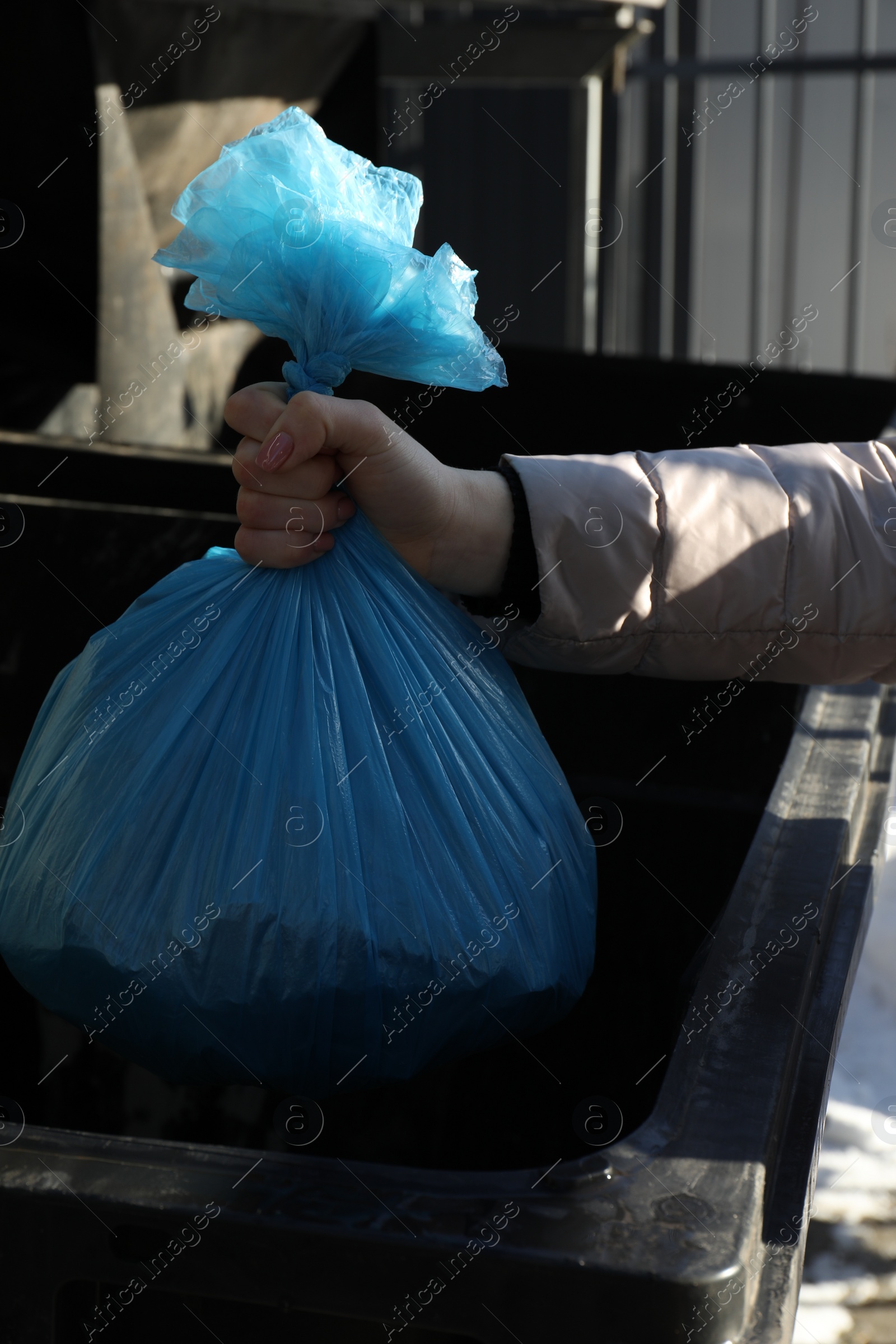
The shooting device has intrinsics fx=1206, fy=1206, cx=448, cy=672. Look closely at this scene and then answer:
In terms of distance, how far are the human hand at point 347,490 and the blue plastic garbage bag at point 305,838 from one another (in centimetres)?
3

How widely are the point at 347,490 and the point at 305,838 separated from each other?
1.02 ft

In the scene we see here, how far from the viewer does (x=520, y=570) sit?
108 centimetres

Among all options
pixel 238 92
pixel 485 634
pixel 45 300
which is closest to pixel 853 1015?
pixel 485 634

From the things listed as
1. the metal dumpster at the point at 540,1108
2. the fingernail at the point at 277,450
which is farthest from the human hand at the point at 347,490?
the metal dumpster at the point at 540,1108

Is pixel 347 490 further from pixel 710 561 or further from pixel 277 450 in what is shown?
pixel 710 561

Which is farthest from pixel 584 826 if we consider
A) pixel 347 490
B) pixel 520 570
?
pixel 347 490

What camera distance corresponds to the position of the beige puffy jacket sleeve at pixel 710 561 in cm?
107

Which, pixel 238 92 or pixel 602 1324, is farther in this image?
pixel 238 92

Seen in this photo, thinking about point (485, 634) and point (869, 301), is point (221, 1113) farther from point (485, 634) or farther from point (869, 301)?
point (869, 301)

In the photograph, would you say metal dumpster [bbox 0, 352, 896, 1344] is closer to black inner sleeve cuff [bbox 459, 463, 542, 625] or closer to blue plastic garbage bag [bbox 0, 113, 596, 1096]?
blue plastic garbage bag [bbox 0, 113, 596, 1096]

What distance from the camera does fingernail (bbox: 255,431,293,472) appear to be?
0.98 metres

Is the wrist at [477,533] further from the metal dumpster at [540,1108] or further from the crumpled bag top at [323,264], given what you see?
the metal dumpster at [540,1108]

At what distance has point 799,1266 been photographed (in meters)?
0.77

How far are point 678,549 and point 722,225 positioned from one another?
5871 millimetres
